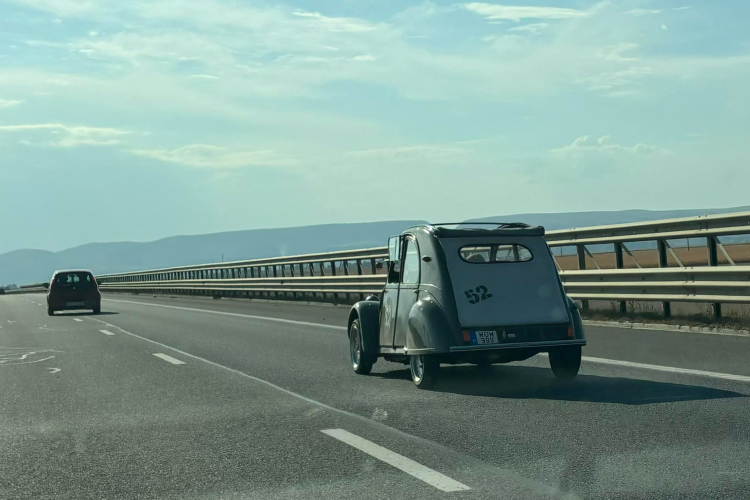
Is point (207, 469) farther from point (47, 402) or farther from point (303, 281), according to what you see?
point (303, 281)

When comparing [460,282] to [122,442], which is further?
[460,282]

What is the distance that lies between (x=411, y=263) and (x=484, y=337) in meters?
1.29

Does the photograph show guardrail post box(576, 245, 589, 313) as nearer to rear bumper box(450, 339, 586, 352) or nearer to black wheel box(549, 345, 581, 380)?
black wheel box(549, 345, 581, 380)

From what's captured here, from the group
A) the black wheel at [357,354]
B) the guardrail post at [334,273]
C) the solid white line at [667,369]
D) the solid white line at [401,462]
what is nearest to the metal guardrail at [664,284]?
the solid white line at [667,369]

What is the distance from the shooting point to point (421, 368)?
9.12 m

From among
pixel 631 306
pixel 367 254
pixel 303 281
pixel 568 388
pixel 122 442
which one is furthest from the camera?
pixel 303 281

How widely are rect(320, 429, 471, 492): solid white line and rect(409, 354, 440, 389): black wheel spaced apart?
211 centimetres

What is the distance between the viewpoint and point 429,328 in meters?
8.80

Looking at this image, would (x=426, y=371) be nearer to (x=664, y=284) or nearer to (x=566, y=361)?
(x=566, y=361)

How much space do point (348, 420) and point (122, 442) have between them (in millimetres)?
1692

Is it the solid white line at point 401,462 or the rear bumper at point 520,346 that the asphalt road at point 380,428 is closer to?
the solid white line at point 401,462

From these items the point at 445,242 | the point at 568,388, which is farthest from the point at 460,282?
the point at 568,388

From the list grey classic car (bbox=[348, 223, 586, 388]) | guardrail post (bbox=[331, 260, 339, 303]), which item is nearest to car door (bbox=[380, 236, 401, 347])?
grey classic car (bbox=[348, 223, 586, 388])

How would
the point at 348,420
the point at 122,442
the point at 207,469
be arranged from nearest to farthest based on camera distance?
the point at 207,469, the point at 122,442, the point at 348,420
